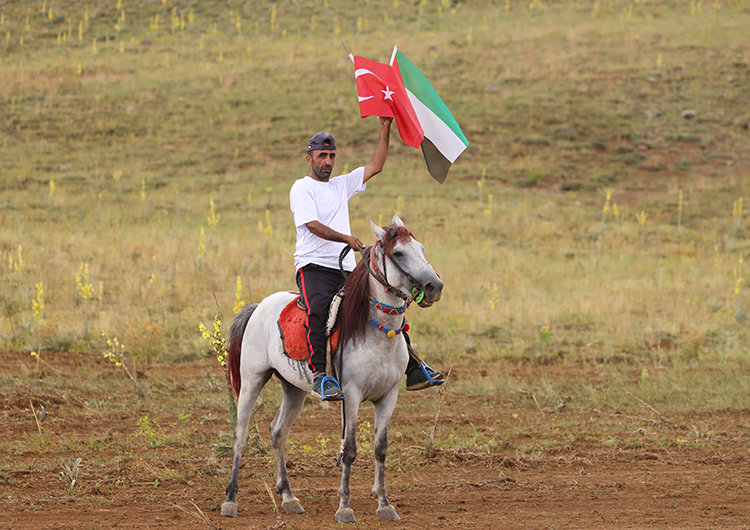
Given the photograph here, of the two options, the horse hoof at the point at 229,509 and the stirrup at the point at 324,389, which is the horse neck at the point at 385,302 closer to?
the stirrup at the point at 324,389

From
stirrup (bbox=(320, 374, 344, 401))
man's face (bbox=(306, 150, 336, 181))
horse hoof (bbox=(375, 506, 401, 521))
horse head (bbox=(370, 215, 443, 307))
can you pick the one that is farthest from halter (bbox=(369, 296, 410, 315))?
horse hoof (bbox=(375, 506, 401, 521))

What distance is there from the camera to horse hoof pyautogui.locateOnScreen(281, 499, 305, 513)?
5.99m

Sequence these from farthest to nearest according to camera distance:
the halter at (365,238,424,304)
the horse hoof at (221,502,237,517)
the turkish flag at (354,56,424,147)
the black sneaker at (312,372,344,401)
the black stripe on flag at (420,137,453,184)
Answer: the black stripe on flag at (420,137,453,184) < the turkish flag at (354,56,424,147) < the horse hoof at (221,502,237,517) < the black sneaker at (312,372,344,401) < the halter at (365,238,424,304)

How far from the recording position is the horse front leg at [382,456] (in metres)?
5.64

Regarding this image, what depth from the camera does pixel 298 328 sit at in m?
5.97

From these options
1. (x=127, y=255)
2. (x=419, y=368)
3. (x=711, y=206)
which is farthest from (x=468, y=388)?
(x=711, y=206)

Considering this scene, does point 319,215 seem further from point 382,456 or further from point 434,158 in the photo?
point 382,456

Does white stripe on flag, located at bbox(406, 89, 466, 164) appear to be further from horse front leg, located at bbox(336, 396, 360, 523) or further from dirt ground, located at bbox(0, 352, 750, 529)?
dirt ground, located at bbox(0, 352, 750, 529)

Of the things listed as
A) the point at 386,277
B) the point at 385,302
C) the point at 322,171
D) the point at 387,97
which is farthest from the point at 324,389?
the point at 387,97

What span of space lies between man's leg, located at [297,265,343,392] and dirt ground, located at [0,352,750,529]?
1213mm

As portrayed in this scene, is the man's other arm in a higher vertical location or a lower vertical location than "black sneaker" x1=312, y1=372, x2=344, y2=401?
higher

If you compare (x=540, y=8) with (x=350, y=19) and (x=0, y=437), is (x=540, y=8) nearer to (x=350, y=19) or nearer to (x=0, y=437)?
(x=350, y=19)

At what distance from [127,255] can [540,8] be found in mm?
34605

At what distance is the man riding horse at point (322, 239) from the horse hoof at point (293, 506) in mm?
1037
